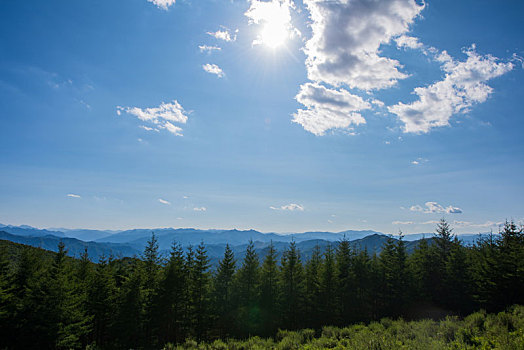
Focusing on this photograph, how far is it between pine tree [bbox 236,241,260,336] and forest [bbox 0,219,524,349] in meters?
0.14

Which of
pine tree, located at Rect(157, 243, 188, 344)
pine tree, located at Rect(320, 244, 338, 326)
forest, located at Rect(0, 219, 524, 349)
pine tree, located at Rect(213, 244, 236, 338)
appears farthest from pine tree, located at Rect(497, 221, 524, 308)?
pine tree, located at Rect(157, 243, 188, 344)

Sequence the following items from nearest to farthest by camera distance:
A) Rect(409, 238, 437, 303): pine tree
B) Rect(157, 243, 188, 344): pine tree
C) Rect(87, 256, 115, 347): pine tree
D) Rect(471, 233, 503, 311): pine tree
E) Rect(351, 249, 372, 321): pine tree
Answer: Rect(87, 256, 115, 347): pine tree
Rect(471, 233, 503, 311): pine tree
Rect(157, 243, 188, 344): pine tree
Rect(409, 238, 437, 303): pine tree
Rect(351, 249, 372, 321): pine tree

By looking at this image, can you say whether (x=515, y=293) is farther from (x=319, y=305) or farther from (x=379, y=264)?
(x=319, y=305)

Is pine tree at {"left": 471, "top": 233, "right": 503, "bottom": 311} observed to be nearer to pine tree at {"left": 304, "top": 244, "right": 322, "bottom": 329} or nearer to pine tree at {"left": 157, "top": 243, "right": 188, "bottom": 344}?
pine tree at {"left": 304, "top": 244, "right": 322, "bottom": 329}

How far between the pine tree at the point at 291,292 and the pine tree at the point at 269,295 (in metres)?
1.10

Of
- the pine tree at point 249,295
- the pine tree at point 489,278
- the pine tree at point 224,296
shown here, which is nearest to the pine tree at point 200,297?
the pine tree at point 224,296

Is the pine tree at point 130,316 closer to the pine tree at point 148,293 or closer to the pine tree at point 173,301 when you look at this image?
the pine tree at point 148,293

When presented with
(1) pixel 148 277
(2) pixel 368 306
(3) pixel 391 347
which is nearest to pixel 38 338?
(1) pixel 148 277

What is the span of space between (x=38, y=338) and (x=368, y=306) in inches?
1714

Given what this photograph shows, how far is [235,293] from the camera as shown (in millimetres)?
36781

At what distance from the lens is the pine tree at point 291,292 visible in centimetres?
3691

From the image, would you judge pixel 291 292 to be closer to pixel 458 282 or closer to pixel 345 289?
pixel 345 289

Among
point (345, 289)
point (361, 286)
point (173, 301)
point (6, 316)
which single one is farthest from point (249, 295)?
point (6, 316)

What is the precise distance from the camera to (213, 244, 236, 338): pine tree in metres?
34.8
